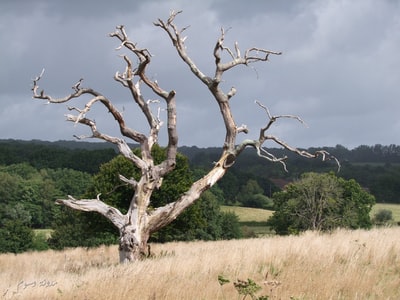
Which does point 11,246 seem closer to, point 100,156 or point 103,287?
point 103,287

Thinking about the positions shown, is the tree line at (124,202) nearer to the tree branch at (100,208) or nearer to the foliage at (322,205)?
the foliage at (322,205)

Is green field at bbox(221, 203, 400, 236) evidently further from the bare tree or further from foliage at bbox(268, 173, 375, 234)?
the bare tree

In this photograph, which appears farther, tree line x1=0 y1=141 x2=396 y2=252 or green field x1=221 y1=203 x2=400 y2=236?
green field x1=221 y1=203 x2=400 y2=236

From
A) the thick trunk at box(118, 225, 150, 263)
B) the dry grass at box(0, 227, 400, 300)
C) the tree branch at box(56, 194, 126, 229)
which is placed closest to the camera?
the dry grass at box(0, 227, 400, 300)

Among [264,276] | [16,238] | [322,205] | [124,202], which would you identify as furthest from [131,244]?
[16,238]

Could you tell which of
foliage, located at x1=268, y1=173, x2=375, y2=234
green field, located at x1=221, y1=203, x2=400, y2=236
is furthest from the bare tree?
green field, located at x1=221, y1=203, x2=400, y2=236

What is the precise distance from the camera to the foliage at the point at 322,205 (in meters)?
65.6

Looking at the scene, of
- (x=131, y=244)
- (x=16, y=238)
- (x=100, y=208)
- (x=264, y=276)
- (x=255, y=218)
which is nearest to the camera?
(x=264, y=276)

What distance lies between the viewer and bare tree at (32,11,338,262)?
18.5 meters

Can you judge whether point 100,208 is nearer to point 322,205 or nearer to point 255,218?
point 322,205

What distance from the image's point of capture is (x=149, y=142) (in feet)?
66.0

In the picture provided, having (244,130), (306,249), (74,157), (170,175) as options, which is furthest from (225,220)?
(74,157)

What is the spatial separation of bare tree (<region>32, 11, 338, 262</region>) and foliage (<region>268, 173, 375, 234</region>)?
142ft

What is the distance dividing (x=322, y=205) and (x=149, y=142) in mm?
48040
